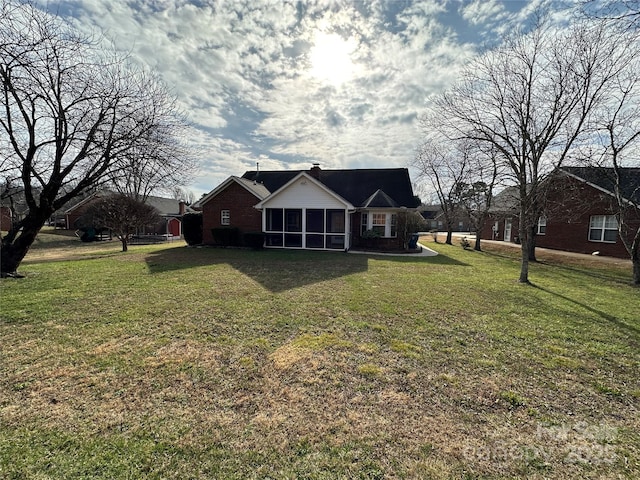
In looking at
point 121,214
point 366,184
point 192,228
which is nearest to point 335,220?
point 366,184

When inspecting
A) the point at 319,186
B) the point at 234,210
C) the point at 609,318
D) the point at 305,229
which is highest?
the point at 319,186

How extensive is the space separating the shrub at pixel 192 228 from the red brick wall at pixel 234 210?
604 mm

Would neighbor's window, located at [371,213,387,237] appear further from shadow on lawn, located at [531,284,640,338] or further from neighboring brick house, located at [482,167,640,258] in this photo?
shadow on lawn, located at [531,284,640,338]

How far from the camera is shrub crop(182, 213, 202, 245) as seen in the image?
21.0 meters

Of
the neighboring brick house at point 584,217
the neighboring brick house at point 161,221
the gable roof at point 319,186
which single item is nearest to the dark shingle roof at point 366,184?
the gable roof at point 319,186

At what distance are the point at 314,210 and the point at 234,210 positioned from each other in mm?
5744

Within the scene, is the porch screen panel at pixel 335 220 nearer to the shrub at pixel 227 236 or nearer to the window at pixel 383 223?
the window at pixel 383 223

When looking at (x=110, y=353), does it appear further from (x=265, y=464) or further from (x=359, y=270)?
(x=359, y=270)

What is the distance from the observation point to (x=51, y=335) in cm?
486

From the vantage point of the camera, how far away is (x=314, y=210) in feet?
65.6

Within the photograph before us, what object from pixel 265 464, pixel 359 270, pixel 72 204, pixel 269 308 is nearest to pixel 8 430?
pixel 265 464

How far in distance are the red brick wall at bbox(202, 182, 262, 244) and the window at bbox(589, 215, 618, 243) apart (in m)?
22.1

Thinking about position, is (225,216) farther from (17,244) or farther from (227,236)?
(17,244)

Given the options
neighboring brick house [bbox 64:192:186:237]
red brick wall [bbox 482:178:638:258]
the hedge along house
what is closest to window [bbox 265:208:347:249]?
the hedge along house
